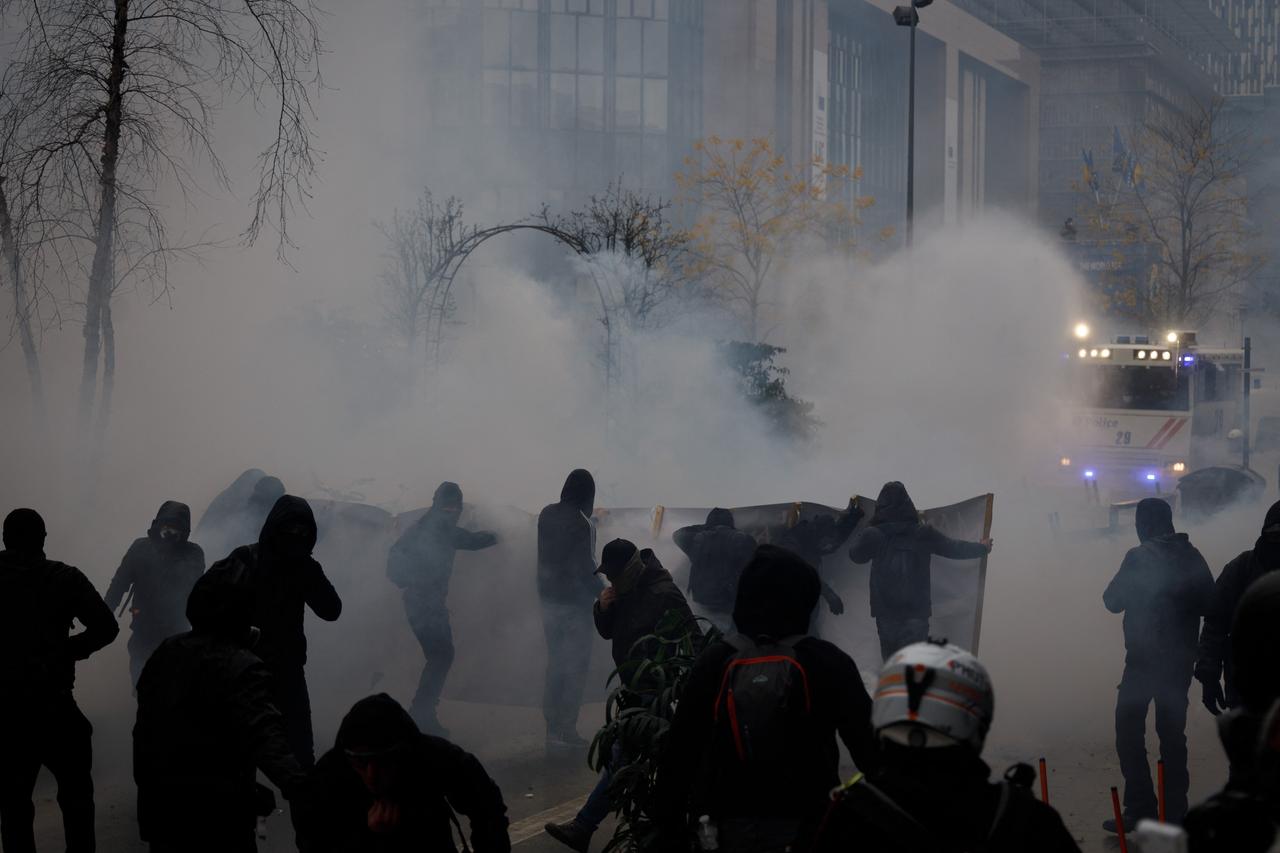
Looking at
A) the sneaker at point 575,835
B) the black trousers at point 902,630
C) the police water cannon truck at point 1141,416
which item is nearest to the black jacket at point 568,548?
the black trousers at point 902,630

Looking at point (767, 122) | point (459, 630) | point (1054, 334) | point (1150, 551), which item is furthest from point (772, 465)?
point (767, 122)

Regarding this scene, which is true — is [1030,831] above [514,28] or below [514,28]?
below

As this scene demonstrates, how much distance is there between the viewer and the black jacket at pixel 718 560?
24.4 feet

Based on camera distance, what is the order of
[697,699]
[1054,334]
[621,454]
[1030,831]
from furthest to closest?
[1054,334] → [621,454] → [697,699] → [1030,831]

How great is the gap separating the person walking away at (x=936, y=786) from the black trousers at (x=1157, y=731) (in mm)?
4242

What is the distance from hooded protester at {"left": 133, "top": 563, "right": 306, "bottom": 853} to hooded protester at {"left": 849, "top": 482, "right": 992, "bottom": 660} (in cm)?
417

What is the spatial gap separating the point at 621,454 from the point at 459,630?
10.7m

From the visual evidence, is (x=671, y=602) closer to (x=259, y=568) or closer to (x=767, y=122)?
(x=259, y=568)

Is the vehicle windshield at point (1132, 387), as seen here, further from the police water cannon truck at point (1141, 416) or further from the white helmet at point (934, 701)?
the white helmet at point (934, 701)

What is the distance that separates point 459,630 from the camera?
857 centimetres

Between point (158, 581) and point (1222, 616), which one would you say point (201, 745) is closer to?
point (158, 581)

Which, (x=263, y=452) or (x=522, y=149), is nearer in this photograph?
(x=263, y=452)

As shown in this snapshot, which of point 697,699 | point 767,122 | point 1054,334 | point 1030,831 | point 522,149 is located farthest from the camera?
point 767,122

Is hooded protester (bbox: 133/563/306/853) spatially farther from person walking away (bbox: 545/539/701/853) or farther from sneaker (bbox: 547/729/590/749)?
sneaker (bbox: 547/729/590/749)
